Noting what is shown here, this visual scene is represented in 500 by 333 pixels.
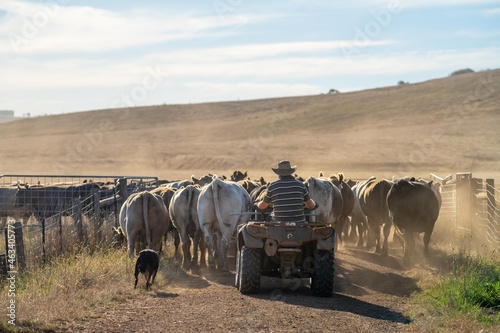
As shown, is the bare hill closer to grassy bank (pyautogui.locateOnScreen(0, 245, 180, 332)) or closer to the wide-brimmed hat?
the wide-brimmed hat

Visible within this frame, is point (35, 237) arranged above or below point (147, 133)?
below

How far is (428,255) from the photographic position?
17328 millimetres

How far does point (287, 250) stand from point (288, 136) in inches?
2614

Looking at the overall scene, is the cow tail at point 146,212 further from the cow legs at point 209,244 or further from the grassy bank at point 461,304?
the grassy bank at point 461,304

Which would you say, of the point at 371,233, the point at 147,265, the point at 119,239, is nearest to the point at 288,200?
the point at 147,265

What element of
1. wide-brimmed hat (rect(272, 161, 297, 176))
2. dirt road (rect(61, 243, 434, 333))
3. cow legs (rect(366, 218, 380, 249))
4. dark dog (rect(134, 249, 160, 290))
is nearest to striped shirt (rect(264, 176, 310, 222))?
wide-brimmed hat (rect(272, 161, 297, 176))

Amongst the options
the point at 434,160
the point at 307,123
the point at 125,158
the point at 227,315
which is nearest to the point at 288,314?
the point at 227,315

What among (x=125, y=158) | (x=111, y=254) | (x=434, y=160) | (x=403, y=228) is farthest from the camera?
(x=125, y=158)

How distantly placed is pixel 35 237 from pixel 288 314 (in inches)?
291

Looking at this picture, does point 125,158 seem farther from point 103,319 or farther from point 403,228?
point 103,319

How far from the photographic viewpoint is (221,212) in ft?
53.5

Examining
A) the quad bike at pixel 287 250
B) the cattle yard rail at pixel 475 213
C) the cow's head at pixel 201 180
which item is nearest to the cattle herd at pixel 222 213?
the cattle yard rail at pixel 475 213

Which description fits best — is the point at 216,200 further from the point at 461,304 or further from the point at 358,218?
the point at 358,218

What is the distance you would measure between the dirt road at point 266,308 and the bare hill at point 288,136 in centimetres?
3853
